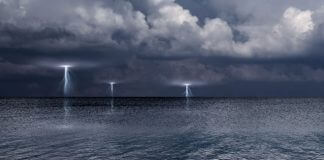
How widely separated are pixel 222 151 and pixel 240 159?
578 centimetres

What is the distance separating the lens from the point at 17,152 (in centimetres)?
5028

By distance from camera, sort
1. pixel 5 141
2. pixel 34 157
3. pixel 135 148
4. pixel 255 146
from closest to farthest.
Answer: pixel 34 157 → pixel 135 148 → pixel 255 146 → pixel 5 141

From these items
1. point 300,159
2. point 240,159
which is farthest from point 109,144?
point 300,159

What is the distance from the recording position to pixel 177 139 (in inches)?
2601

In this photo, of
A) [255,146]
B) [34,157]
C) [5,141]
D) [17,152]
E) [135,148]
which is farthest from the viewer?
[5,141]

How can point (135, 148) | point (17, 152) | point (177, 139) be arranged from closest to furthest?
point (17, 152) < point (135, 148) < point (177, 139)

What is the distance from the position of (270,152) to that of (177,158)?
15.1 meters

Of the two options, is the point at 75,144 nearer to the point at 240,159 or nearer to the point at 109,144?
the point at 109,144

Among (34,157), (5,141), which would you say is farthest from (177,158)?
(5,141)

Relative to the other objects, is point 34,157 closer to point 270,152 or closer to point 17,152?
point 17,152

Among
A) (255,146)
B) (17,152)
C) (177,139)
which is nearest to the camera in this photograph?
(17,152)

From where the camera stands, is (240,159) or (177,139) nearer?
(240,159)

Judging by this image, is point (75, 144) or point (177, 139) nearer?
point (75, 144)

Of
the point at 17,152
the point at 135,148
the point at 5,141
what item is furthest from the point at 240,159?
the point at 5,141
